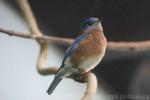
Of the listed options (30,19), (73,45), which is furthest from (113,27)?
(73,45)

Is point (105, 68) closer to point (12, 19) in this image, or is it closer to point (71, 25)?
point (71, 25)

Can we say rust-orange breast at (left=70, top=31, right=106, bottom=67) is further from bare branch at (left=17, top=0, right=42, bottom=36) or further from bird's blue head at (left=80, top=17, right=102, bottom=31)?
bare branch at (left=17, top=0, right=42, bottom=36)

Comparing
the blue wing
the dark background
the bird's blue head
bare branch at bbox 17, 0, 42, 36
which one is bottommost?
the dark background

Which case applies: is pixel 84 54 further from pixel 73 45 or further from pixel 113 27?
pixel 113 27

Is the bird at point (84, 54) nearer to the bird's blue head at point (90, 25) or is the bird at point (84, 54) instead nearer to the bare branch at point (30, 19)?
the bird's blue head at point (90, 25)

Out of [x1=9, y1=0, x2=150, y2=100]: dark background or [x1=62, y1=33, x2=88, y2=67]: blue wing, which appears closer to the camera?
[x1=62, y1=33, x2=88, y2=67]: blue wing

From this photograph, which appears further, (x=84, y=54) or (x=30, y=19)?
(x=30, y=19)

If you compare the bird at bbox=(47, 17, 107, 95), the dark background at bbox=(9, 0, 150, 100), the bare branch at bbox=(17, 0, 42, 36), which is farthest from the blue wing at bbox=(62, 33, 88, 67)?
the dark background at bbox=(9, 0, 150, 100)
